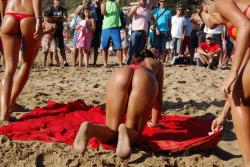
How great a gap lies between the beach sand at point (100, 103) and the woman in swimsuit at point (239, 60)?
0.72 metres

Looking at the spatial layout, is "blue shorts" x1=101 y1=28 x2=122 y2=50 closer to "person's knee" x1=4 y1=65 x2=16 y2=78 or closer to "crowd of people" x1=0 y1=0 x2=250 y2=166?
"crowd of people" x1=0 y1=0 x2=250 y2=166

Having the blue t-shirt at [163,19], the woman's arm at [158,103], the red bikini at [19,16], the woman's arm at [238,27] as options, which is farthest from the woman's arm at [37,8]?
the blue t-shirt at [163,19]

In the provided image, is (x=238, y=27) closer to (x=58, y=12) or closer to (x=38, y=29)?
(x=38, y=29)

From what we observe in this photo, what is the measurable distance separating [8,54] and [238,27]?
2.84m

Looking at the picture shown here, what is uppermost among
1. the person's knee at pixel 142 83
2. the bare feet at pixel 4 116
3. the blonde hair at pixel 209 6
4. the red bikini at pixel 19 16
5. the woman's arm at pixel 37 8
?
the blonde hair at pixel 209 6

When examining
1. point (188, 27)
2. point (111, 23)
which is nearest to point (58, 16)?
point (111, 23)

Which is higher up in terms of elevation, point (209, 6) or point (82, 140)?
point (209, 6)

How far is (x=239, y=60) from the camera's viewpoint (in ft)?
9.45

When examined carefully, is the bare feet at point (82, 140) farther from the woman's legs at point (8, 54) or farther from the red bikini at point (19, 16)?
the red bikini at point (19, 16)

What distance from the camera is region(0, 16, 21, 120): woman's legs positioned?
479 cm

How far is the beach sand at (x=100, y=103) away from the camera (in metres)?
3.69

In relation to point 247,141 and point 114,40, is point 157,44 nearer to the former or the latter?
point 114,40

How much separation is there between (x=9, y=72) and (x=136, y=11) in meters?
5.60

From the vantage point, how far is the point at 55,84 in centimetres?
762
